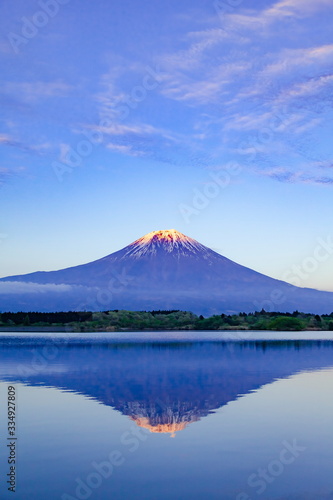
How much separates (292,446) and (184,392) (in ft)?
35.1

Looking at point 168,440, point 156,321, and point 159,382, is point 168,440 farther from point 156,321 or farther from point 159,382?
point 156,321

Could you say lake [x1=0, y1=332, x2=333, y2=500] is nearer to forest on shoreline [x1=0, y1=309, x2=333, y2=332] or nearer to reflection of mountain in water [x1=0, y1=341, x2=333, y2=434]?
reflection of mountain in water [x1=0, y1=341, x2=333, y2=434]

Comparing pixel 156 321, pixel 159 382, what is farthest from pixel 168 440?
pixel 156 321

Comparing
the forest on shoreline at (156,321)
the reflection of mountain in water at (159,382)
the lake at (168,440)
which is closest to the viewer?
the lake at (168,440)

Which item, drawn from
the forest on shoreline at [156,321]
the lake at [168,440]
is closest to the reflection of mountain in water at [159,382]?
the lake at [168,440]

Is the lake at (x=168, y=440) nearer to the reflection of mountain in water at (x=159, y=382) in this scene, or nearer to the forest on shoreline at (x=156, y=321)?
the reflection of mountain in water at (x=159, y=382)

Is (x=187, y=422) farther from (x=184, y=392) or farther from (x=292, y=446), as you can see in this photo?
(x=184, y=392)

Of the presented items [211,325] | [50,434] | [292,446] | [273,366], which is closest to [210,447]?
[292,446]

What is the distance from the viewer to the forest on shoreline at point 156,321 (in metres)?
158

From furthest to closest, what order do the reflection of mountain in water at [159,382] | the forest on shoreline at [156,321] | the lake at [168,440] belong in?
the forest on shoreline at [156,321] < the reflection of mountain in water at [159,382] < the lake at [168,440]

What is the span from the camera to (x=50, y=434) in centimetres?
1572

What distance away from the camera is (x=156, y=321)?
548 ft

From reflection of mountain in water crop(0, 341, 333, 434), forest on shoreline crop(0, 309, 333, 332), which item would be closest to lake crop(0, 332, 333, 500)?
reflection of mountain in water crop(0, 341, 333, 434)

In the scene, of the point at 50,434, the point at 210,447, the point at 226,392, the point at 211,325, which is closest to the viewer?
the point at 210,447
